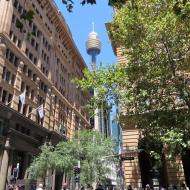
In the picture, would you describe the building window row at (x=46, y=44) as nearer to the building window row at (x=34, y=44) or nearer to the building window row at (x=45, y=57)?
the building window row at (x=45, y=57)

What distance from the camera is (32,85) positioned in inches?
1817

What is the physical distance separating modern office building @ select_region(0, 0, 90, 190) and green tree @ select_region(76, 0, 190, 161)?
44.7 ft

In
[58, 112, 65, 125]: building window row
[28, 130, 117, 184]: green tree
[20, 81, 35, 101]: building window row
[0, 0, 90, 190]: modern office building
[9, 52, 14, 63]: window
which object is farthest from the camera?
[58, 112, 65, 125]: building window row

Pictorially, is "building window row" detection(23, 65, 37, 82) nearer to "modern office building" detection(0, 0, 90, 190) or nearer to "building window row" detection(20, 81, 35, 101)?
"modern office building" detection(0, 0, 90, 190)

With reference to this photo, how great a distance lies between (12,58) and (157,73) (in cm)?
2898

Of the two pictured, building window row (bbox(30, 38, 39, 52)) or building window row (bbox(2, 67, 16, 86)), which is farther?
building window row (bbox(30, 38, 39, 52))

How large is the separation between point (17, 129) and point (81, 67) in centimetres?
4658

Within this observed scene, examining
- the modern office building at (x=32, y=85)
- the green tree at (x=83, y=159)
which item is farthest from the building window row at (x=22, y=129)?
the green tree at (x=83, y=159)

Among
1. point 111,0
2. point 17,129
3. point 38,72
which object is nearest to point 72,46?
point 38,72

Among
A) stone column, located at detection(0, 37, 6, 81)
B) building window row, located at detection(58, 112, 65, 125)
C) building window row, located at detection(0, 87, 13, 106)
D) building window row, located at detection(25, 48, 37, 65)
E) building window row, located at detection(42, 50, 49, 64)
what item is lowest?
building window row, located at detection(0, 87, 13, 106)

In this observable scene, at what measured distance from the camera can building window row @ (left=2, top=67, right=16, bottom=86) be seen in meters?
38.4

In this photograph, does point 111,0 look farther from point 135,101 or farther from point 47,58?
point 47,58

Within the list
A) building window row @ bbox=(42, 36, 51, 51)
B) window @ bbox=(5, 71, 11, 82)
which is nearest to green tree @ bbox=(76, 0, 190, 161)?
window @ bbox=(5, 71, 11, 82)

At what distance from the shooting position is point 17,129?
129 feet
